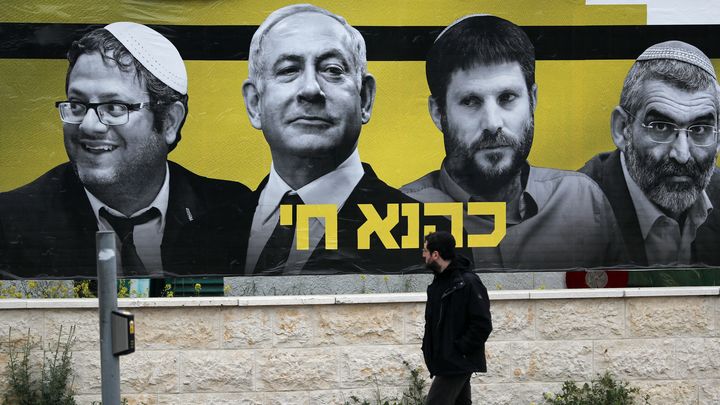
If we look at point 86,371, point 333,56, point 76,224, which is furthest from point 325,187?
point 86,371

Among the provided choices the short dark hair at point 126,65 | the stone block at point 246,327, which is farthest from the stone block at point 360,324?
the short dark hair at point 126,65

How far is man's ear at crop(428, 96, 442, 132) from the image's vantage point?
8281 millimetres

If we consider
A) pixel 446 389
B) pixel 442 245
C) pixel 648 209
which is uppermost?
pixel 648 209

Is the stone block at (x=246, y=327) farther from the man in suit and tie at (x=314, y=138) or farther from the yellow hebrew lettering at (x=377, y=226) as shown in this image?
the yellow hebrew lettering at (x=377, y=226)

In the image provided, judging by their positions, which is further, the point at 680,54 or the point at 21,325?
the point at 680,54

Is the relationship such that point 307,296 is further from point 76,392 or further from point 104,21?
point 104,21

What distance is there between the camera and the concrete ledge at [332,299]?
795cm

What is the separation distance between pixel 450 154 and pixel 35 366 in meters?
3.78

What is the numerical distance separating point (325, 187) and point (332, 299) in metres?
0.93

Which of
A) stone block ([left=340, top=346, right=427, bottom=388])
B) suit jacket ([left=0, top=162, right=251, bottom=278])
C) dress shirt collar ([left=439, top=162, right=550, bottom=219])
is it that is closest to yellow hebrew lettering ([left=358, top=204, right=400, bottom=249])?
stone block ([left=340, top=346, right=427, bottom=388])

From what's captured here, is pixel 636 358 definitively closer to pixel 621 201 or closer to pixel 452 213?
pixel 621 201

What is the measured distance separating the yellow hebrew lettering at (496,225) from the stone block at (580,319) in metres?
0.64

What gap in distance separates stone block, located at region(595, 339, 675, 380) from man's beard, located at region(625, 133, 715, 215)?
118cm

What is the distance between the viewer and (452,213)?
8.28m
